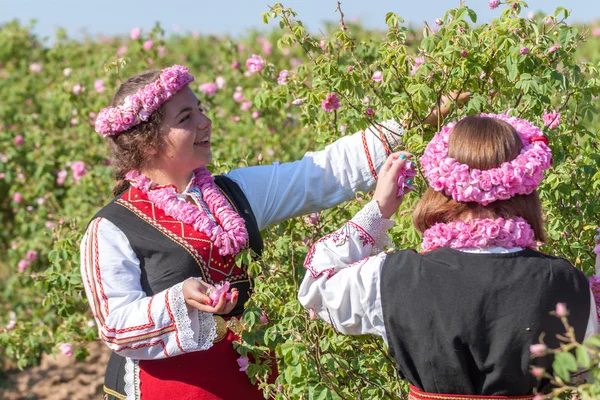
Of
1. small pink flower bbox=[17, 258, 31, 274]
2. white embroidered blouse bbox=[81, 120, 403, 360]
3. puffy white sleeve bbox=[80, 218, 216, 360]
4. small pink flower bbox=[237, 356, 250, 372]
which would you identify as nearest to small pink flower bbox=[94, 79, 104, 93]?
small pink flower bbox=[17, 258, 31, 274]

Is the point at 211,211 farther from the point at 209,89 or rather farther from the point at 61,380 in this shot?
the point at 61,380

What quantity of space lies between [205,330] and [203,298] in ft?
0.67

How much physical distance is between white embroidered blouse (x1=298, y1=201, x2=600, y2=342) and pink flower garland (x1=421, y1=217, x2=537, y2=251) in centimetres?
2

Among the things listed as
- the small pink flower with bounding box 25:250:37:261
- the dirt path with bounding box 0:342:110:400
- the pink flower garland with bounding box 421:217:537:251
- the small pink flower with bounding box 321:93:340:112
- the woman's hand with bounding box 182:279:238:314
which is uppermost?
the small pink flower with bounding box 321:93:340:112

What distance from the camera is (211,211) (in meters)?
2.63

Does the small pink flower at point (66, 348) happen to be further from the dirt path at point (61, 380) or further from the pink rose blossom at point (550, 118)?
the pink rose blossom at point (550, 118)

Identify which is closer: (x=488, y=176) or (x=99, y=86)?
(x=488, y=176)

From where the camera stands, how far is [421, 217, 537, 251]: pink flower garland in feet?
6.28

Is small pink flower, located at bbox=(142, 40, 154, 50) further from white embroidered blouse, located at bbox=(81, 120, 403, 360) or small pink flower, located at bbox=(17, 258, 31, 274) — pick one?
white embroidered blouse, located at bbox=(81, 120, 403, 360)

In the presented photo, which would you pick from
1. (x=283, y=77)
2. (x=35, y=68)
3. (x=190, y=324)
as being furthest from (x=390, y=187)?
(x=35, y=68)

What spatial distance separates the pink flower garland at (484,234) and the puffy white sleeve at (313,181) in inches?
31.1

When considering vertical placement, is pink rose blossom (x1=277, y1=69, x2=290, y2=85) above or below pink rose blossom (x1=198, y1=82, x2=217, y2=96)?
A: above

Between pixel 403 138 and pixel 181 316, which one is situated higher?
pixel 403 138

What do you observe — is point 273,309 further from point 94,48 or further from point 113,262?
point 94,48
